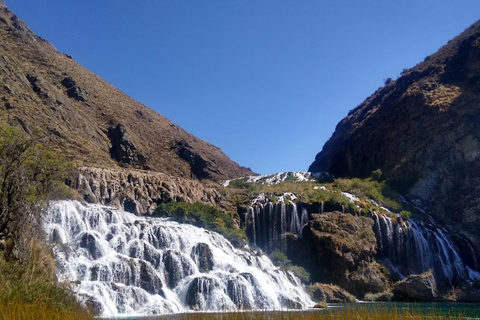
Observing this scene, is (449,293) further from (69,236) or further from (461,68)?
(461,68)

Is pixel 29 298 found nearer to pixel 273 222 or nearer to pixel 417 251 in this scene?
pixel 273 222

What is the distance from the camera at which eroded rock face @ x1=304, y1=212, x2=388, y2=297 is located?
31500 millimetres

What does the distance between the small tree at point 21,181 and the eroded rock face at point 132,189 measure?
18.1 meters

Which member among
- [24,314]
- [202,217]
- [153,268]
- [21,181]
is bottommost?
[24,314]

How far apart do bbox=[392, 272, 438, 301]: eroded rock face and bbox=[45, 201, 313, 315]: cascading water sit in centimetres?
699

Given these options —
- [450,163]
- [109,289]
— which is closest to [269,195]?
[450,163]

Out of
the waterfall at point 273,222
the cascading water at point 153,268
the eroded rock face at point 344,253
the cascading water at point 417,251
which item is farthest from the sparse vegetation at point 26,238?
the cascading water at point 417,251

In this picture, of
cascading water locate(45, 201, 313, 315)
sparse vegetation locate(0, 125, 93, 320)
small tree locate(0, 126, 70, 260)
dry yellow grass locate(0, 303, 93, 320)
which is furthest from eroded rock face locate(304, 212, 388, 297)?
dry yellow grass locate(0, 303, 93, 320)

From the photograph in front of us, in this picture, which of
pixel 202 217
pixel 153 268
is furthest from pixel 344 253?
pixel 153 268

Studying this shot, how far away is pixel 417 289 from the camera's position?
28.9m

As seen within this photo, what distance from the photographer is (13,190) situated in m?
12.5

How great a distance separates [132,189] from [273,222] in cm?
1233

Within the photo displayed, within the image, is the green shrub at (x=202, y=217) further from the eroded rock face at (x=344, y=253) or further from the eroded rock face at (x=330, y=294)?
the eroded rock face at (x=330, y=294)

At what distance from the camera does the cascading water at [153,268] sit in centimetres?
1973
